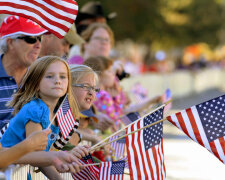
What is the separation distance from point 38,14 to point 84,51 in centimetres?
325

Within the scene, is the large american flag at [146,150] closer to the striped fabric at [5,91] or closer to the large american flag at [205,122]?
the large american flag at [205,122]

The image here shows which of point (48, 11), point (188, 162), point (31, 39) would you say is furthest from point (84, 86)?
point (188, 162)

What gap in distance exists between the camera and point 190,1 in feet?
166

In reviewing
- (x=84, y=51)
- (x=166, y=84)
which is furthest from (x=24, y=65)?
(x=166, y=84)

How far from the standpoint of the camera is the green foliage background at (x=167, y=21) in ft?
138

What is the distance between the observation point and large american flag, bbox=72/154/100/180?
5.17m

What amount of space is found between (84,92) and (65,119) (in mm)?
968

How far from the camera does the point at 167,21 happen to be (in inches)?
1839

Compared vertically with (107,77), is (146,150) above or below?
below

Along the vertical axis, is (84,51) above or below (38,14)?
above

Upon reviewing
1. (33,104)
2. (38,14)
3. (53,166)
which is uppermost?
(38,14)

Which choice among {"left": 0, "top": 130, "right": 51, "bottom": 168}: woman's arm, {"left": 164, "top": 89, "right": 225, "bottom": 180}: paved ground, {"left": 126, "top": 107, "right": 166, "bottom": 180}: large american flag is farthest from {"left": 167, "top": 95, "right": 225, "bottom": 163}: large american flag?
{"left": 164, "top": 89, "right": 225, "bottom": 180}: paved ground

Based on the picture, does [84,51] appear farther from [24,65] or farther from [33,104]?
[33,104]

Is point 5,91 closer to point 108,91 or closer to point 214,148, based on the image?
point 214,148
